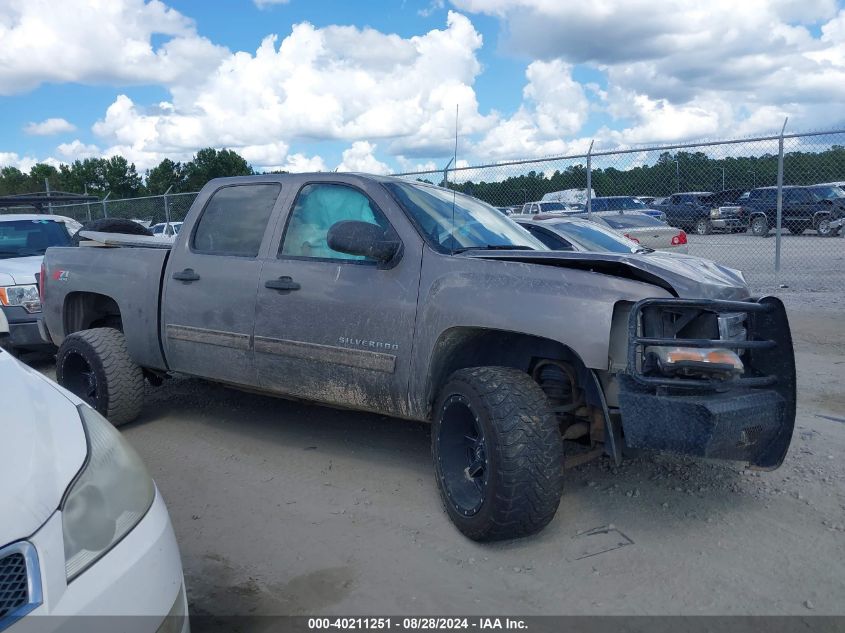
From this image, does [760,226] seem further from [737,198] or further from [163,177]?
[163,177]

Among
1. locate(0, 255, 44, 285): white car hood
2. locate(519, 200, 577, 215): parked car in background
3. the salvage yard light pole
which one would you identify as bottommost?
locate(0, 255, 44, 285): white car hood

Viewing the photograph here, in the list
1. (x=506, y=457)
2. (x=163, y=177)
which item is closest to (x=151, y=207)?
(x=506, y=457)

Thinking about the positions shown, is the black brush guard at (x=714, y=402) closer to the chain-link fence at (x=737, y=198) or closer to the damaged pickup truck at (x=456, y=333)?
the damaged pickup truck at (x=456, y=333)

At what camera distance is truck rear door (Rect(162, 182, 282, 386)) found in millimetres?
4535

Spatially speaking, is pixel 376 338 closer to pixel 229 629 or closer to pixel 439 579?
pixel 439 579

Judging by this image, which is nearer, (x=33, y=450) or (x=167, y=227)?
(x=33, y=450)

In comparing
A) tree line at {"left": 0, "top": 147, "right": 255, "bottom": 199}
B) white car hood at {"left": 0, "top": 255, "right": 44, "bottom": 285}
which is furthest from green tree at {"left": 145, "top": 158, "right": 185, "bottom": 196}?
white car hood at {"left": 0, "top": 255, "right": 44, "bottom": 285}

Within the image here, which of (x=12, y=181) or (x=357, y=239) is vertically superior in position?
(x=12, y=181)

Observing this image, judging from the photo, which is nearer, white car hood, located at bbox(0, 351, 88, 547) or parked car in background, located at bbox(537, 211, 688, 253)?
white car hood, located at bbox(0, 351, 88, 547)

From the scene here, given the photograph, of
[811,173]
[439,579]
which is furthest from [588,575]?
[811,173]

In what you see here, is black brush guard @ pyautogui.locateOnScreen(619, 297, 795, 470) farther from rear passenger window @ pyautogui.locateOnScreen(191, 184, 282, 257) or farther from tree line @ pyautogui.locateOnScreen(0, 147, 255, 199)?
tree line @ pyautogui.locateOnScreen(0, 147, 255, 199)

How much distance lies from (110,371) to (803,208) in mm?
14447

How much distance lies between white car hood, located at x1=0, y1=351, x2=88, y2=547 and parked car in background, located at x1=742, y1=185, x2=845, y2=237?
14775 mm

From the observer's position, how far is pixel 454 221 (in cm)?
429
